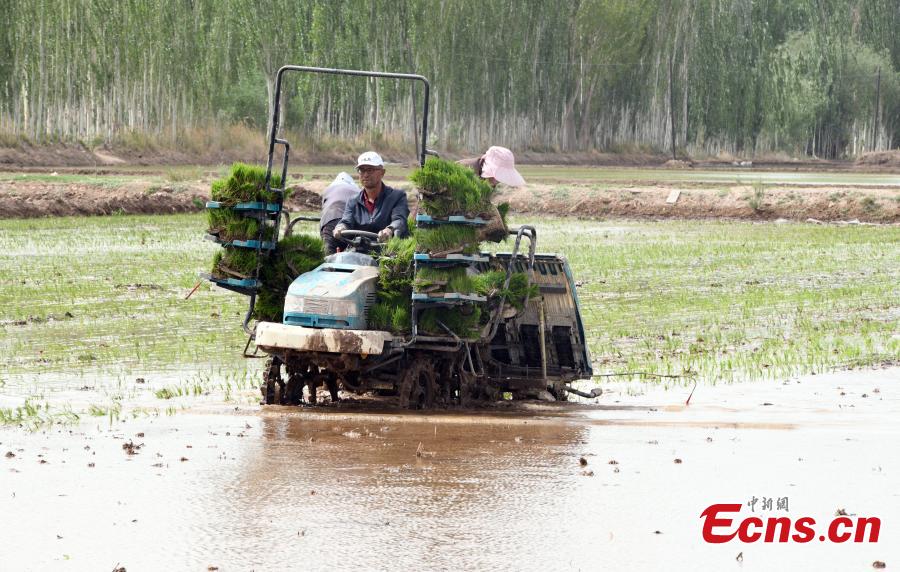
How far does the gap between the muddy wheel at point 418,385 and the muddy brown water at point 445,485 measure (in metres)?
0.29

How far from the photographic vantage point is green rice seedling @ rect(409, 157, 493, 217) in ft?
32.1

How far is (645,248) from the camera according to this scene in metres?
26.8

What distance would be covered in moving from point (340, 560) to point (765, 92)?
85.0 meters

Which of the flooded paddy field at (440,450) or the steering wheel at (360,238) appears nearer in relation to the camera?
the flooded paddy field at (440,450)

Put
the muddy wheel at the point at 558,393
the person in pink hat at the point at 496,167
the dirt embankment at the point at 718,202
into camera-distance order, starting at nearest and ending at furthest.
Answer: the person in pink hat at the point at 496,167
the muddy wheel at the point at 558,393
the dirt embankment at the point at 718,202

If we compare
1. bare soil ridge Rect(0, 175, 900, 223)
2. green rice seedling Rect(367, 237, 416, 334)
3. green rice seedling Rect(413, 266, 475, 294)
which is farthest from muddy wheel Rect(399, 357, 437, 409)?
bare soil ridge Rect(0, 175, 900, 223)

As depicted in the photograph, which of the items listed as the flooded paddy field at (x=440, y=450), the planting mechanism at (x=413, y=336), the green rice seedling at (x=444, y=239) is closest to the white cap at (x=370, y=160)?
the planting mechanism at (x=413, y=336)

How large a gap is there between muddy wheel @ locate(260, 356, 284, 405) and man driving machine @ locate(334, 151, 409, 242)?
1099 millimetres

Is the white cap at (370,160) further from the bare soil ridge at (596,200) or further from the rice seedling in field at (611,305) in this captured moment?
the bare soil ridge at (596,200)

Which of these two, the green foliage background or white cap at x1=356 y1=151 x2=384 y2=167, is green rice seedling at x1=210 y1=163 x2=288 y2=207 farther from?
the green foliage background

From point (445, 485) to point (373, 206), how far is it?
343 cm

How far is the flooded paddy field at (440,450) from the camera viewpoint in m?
6.57

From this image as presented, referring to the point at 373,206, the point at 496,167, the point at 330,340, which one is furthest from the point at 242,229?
the point at 496,167

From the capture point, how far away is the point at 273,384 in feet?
34.8
